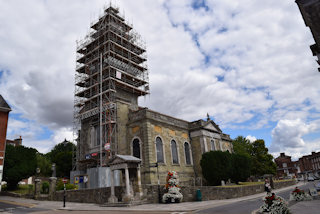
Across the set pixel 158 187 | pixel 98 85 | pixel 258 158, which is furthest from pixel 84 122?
pixel 258 158

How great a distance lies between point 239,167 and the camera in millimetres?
30125

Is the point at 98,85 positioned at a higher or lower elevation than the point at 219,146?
higher

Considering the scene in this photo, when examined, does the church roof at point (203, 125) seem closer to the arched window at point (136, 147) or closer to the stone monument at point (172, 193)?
the arched window at point (136, 147)

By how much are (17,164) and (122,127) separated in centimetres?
1500

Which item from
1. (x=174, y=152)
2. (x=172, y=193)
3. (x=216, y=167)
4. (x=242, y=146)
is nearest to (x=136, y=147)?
(x=174, y=152)

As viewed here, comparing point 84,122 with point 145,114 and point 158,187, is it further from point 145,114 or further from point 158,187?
point 158,187

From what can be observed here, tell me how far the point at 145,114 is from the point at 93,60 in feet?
49.4

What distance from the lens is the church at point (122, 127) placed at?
87.4ft

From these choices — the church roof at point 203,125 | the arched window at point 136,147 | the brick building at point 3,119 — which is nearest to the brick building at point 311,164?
the church roof at point 203,125

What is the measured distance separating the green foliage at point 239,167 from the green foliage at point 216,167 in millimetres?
1952

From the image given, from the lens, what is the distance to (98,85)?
1390 inches

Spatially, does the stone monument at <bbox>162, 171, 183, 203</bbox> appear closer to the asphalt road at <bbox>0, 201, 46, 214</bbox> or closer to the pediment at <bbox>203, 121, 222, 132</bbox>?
the asphalt road at <bbox>0, 201, 46, 214</bbox>

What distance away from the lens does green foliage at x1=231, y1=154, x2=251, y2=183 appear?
97.0 feet

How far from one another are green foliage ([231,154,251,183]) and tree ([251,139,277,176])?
60.8 feet
